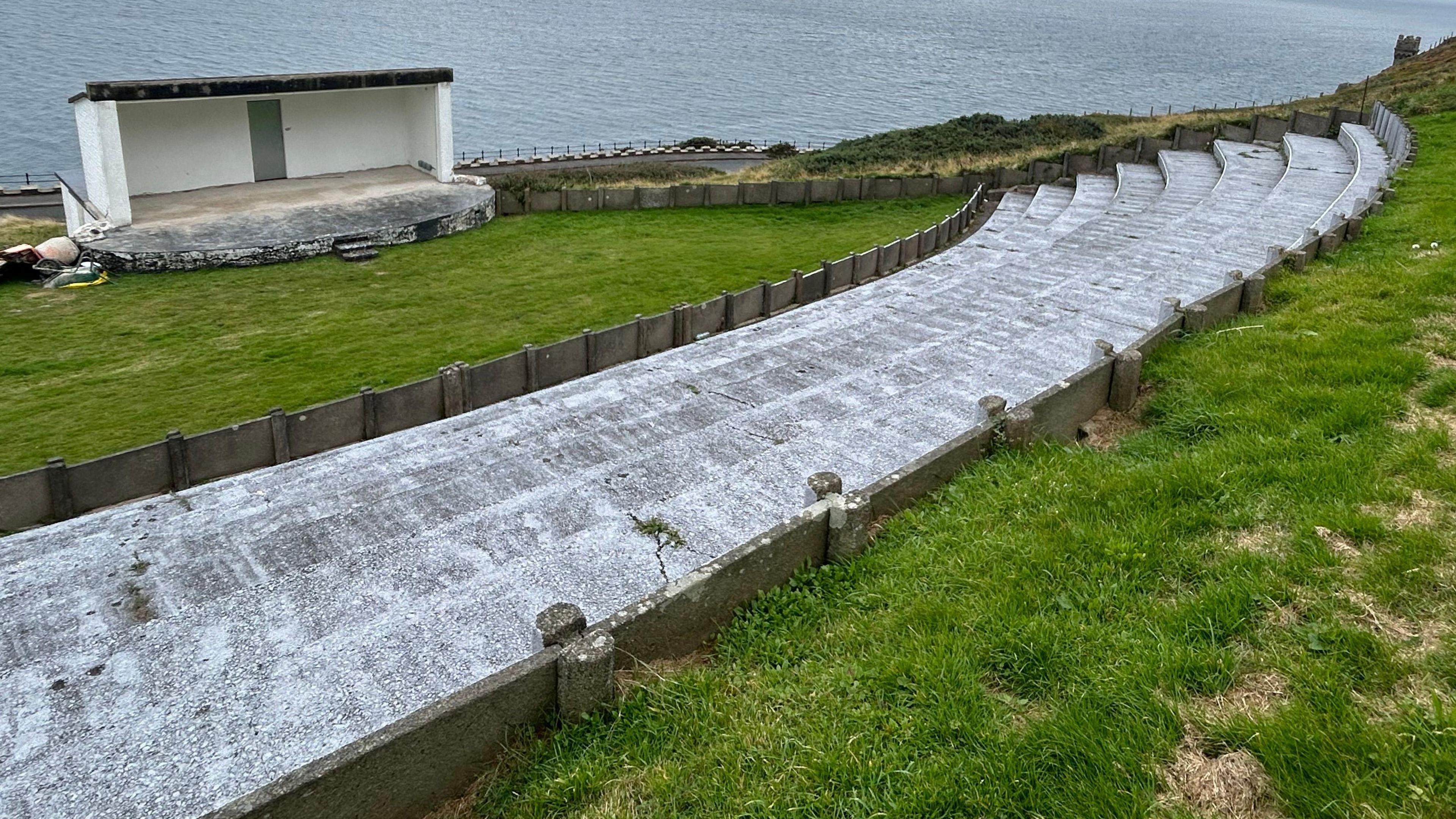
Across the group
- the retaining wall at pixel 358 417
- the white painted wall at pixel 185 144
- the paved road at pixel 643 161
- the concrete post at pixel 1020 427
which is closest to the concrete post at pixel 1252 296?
the concrete post at pixel 1020 427

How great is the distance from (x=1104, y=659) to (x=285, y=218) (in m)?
26.2

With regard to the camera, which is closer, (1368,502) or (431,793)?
(431,793)

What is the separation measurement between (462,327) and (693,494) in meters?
10.2

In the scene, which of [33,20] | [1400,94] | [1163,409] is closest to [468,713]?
[1163,409]

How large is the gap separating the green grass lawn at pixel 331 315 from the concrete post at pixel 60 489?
2582 mm

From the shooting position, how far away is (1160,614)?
6762 mm

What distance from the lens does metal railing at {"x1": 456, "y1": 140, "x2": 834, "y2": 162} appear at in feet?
195

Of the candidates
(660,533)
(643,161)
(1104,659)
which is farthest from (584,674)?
(643,161)

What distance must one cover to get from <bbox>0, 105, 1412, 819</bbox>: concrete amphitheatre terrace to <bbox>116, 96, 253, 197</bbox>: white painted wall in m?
19.7

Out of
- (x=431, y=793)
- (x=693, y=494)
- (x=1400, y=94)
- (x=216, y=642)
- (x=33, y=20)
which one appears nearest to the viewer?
(x=431, y=793)

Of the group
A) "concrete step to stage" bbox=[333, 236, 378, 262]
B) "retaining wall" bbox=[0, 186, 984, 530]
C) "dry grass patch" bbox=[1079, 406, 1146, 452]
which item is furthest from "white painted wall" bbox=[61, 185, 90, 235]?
"dry grass patch" bbox=[1079, 406, 1146, 452]

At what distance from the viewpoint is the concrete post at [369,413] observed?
14.0 meters

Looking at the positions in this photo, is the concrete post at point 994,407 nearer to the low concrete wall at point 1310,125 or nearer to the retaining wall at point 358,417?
the retaining wall at point 358,417

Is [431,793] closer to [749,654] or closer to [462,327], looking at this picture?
[749,654]
